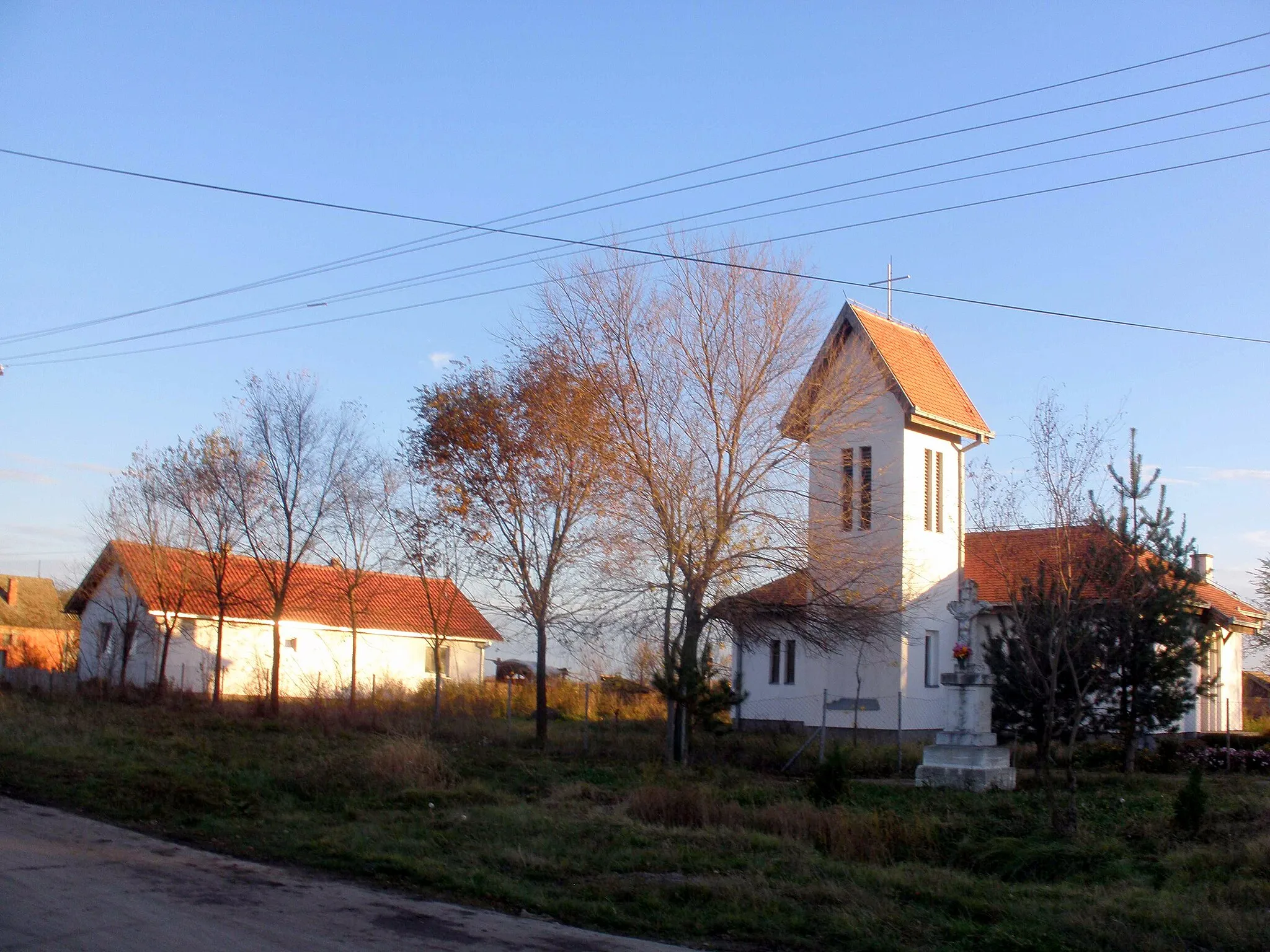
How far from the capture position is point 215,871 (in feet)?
31.5

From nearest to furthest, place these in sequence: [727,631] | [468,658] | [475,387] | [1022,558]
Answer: [1022,558], [727,631], [475,387], [468,658]

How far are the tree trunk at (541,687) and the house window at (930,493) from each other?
424 inches

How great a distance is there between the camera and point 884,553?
2252cm

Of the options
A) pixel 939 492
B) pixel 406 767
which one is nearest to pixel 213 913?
pixel 406 767

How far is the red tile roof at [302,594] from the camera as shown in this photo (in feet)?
112

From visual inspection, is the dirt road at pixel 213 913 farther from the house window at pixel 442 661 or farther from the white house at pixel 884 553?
the house window at pixel 442 661

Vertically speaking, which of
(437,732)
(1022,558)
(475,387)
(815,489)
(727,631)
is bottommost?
(437,732)

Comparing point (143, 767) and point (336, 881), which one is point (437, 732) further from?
point (336, 881)

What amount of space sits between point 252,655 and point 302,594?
306cm

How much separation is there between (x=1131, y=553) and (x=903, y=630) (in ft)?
29.9

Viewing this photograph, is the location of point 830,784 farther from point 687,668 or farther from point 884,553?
point 884,553

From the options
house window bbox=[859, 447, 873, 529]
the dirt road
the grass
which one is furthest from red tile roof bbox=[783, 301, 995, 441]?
the dirt road

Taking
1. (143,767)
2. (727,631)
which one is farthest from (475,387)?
(143,767)

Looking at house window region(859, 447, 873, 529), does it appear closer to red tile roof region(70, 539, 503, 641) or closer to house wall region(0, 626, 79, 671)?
red tile roof region(70, 539, 503, 641)
